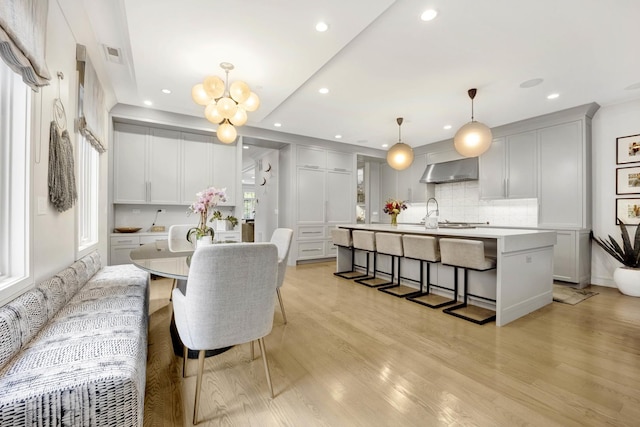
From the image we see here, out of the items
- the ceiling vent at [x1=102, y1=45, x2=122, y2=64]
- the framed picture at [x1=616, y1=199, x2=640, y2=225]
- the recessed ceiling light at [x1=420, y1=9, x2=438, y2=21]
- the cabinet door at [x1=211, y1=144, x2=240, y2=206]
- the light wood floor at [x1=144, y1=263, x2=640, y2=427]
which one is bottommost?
the light wood floor at [x1=144, y1=263, x2=640, y2=427]

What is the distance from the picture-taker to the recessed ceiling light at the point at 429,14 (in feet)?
6.93

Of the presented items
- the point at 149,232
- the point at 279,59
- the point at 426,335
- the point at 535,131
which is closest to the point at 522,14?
the point at 279,59

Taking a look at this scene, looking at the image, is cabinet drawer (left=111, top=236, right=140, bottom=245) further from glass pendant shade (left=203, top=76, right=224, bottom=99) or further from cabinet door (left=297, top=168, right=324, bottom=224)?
glass pendant shade (left=203, top=76, right=224, bottom=99)

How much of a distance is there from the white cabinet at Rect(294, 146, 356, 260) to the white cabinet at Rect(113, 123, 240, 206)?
1.37 metres

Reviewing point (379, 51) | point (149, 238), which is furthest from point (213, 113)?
point (149, 238)

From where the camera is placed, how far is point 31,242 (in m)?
1.62

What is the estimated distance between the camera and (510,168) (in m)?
4.86

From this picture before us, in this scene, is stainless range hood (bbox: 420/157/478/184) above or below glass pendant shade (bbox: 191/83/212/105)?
below

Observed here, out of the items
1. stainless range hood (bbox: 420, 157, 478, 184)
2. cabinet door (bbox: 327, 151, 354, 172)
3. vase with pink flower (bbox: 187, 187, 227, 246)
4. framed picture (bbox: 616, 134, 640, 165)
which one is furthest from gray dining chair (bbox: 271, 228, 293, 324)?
framed picture (bbox: 616, 134, 640, 165)

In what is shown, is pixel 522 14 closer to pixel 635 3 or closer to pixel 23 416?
pixel 635 3

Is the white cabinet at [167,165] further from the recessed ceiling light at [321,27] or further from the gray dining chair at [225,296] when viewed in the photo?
the gray dining chair at [225,296]

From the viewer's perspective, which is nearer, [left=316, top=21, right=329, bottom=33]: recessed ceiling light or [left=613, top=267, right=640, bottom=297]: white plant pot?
[left=316, top=21, right=329, bottom=33]: recessed ceiling light

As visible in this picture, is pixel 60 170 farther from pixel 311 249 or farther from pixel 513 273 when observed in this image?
pixel 311 249

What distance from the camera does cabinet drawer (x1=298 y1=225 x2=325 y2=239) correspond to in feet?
18.6
